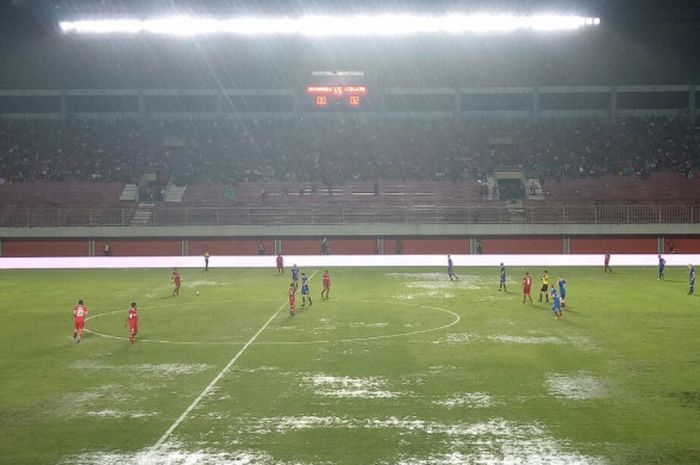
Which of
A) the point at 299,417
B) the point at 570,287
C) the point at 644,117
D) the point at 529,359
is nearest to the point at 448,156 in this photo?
the point at 644,117

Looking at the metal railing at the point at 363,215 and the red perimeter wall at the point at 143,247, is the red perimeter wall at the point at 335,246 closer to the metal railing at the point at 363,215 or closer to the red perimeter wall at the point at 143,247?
the metal railing at the point at 363,215

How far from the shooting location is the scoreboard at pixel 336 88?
73.9 metres

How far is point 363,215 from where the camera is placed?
64.7 meters

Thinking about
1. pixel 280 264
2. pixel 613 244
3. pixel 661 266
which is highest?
pixel 613 244

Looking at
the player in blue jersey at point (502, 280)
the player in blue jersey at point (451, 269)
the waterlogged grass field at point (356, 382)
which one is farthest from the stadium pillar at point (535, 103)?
the waterlogged grass field at point (356, 382)

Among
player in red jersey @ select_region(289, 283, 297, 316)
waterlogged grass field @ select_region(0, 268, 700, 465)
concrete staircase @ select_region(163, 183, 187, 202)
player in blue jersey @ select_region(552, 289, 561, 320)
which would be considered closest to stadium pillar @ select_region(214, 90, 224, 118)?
concrete staircase @ select_region(163, 183, 187, 202)

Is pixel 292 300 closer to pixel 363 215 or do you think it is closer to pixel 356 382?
pixel 356 382

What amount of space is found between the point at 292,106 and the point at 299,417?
64637 mm

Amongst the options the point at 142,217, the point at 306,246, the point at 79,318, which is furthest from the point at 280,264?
the point at 79,318

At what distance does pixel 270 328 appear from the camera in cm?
3091

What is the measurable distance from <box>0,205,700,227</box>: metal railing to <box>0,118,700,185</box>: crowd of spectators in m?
8.20

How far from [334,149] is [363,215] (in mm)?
14606

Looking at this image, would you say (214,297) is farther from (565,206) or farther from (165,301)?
(565,206)

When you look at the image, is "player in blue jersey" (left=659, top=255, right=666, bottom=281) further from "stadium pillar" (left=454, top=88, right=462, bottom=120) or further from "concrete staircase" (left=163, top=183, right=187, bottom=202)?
"concrete staircase" (left=163, top=183, right=187, bottom=202)
